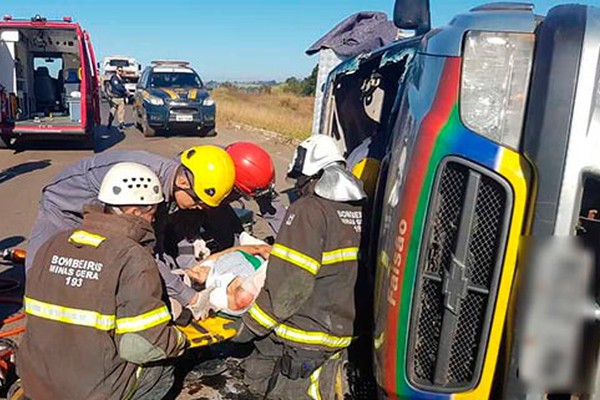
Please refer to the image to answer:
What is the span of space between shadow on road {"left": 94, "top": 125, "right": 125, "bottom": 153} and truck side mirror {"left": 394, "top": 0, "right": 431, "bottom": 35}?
1180 cm

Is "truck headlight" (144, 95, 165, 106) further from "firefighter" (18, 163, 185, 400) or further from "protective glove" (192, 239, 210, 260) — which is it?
"firefighter" (18, 163, 185, 400)

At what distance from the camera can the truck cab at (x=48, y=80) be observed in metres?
13.5

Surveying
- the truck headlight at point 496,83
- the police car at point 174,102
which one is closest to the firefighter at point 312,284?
the truck headlight at point 496,83

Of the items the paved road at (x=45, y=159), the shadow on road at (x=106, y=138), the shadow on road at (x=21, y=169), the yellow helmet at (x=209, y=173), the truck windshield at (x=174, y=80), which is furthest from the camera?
the truck windshield at (x=174, y=80)

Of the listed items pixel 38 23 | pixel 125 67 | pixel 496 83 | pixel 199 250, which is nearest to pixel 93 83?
pixel 38 23

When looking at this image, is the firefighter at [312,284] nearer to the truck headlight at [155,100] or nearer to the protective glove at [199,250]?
the protective glove at [199,250]

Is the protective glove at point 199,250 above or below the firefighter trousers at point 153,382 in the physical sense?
above

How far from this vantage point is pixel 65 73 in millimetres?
16109

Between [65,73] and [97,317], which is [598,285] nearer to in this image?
[97,317]

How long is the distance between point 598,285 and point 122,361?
2.09 m

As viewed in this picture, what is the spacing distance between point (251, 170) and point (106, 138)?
14161mm

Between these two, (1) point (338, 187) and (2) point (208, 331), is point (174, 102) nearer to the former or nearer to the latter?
(2) point (208, 331)

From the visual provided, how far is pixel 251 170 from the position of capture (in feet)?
14.6

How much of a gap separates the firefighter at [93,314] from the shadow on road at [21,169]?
27.9ft
